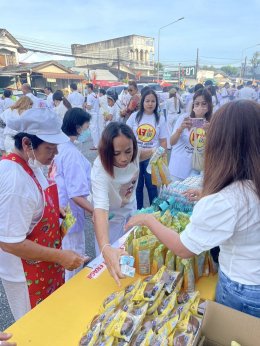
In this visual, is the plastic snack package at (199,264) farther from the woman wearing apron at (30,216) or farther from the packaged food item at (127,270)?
the woman wearing apron at (30,216)

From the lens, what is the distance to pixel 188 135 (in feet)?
9.84

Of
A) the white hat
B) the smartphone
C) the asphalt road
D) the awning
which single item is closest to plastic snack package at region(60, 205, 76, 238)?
the white hat

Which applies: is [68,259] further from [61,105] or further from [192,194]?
[61,105]

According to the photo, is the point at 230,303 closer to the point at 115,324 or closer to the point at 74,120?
the point at 115,324

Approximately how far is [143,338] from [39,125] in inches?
39.7

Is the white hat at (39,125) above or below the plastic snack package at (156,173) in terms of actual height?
above

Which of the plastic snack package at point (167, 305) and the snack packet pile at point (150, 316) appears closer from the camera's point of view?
the snack packet pile at point (150, 316)

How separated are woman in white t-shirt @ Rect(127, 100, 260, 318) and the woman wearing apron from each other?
2.34ft

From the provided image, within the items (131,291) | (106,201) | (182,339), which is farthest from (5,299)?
(182,339)

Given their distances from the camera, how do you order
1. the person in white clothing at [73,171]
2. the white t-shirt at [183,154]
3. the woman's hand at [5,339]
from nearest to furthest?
the woman's hand at [5,339]
the person in white clothing at [73,171]
the white t-shirt at [183,154]

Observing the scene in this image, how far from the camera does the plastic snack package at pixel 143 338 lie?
3.06 feet

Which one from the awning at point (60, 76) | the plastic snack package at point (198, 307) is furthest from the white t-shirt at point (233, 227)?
the awning at point (60, 76)

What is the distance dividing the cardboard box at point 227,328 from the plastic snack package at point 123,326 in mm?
231

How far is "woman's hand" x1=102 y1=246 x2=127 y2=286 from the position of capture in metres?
1.28
